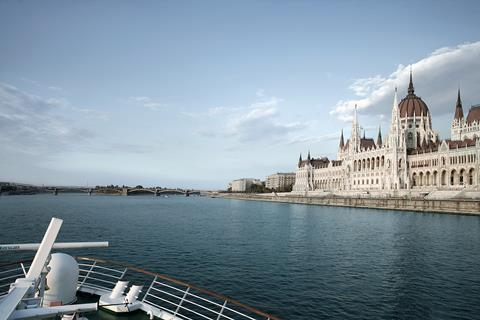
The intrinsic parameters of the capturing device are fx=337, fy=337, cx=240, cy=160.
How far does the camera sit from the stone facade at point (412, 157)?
96.6 metres

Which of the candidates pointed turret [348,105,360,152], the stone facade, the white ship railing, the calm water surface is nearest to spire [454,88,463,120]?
the stone facade

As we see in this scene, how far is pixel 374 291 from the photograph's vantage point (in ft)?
65.7

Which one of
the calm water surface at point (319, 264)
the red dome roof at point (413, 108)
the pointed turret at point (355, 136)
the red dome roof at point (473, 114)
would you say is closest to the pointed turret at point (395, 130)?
the red dome roof at point (413, 108)

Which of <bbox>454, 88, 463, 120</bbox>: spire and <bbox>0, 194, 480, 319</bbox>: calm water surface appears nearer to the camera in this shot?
<bbox>0, 194, 480, 319</bbox>: calm water surface

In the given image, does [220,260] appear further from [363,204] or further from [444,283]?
[363,204]

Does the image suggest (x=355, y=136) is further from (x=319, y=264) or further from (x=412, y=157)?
(x=319, y=264)

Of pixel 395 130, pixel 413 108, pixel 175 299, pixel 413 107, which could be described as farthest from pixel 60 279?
pixel 413 107

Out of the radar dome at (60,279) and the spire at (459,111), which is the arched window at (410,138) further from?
the radar dome at (60,279)

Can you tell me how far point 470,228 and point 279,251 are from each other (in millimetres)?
33528

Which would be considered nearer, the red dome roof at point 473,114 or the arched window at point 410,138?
the red dome roof at point 473,114

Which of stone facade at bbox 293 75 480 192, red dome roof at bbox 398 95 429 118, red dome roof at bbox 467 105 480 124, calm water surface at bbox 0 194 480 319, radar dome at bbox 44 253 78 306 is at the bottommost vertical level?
calm water surface at bbox 0 194 480 319

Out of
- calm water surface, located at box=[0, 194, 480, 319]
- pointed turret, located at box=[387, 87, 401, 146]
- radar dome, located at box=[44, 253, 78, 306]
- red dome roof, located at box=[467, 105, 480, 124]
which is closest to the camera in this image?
radar dome, located at box=[44, 253, 78, 306]

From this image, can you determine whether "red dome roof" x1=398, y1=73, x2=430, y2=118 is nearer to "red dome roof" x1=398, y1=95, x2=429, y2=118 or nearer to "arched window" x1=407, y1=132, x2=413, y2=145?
"red dome roof" x1=398, y1=95, x2=429, y2=118

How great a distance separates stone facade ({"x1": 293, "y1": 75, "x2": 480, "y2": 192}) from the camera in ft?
317
